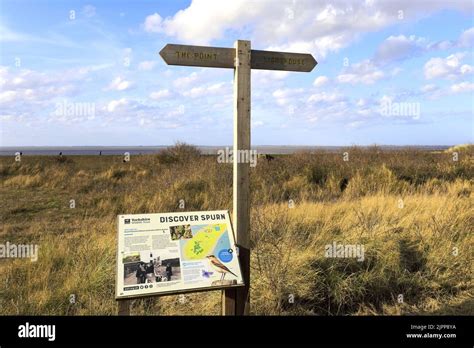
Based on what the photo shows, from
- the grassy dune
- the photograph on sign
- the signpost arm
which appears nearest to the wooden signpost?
the signpost arm

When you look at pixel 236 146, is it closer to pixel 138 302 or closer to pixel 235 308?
pixel 235 308

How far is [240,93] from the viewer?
3838 mm

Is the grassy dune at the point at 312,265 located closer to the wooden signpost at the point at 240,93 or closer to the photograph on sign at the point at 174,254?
the wooden signpost at the point at 240,93

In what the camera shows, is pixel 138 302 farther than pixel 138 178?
No

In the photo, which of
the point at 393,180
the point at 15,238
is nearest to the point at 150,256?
the point at 15,238

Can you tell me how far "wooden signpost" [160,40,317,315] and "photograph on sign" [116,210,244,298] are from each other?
26 cm

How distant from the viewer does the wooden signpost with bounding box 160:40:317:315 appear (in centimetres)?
375

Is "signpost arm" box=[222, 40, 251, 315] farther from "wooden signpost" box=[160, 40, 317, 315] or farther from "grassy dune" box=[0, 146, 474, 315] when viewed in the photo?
"grassy dune" box=[0, 146, 474, 315]

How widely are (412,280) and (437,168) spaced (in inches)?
432

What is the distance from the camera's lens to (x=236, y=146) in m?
3.87

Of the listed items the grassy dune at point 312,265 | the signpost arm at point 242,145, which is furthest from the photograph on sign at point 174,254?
the grassy dune at point 312,265

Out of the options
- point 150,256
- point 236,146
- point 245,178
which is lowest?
point 150,256

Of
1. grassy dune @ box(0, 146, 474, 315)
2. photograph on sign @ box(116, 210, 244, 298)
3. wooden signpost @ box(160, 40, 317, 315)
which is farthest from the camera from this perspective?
grassy dune @ box(0, 146, 474, 315)

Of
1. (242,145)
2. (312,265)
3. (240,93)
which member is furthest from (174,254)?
(312,265)
